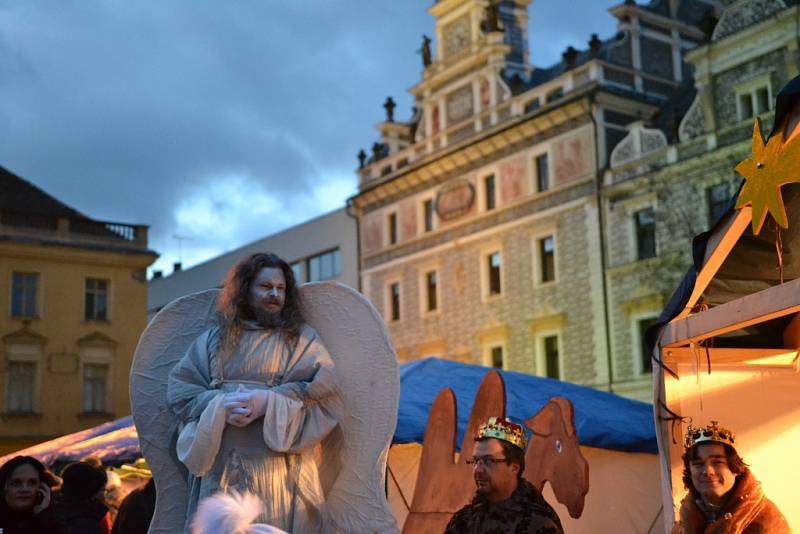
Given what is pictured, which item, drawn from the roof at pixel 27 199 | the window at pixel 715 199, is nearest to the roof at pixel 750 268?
the window at pixel 715 199

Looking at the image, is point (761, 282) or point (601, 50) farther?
point (601, 50)

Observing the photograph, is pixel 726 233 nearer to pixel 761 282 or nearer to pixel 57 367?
pixel 761 282

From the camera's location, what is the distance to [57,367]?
33406 millimetres

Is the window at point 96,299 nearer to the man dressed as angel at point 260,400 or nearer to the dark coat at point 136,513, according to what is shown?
the dark coat at point 136,513

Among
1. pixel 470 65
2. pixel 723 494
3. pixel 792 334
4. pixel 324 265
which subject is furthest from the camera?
pixel 324 265

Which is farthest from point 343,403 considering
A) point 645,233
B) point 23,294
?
point 23,294

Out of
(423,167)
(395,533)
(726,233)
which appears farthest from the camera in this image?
(423,167)

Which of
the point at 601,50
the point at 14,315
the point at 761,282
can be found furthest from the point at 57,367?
the point at 761,282

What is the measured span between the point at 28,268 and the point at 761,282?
99.2 ft

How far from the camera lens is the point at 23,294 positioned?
33.2 metres

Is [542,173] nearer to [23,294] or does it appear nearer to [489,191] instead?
[489,191]

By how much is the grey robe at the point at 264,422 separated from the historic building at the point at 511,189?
70.9ft

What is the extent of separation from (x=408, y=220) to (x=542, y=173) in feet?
18.5

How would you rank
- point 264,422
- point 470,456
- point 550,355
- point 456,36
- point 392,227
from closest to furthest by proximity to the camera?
point 264,422 → point 470,456 → point 550,355 → point 456,36 → point 392,227
